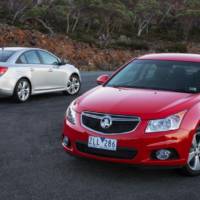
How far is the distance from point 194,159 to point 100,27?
5716 cm

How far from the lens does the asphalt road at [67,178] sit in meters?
6.12

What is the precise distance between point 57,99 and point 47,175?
799 centimetres

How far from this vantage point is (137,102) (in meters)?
6.94

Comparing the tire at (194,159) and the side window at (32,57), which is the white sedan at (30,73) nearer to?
the side window at (32,57)

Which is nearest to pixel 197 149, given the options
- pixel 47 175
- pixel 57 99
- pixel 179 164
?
pixel 179 164

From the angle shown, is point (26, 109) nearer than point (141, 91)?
No

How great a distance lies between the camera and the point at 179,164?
6660 mm

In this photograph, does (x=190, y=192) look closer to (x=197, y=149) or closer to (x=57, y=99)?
A: (x=197, y=149)

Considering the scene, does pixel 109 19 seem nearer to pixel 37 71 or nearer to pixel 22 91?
pixel 37 71

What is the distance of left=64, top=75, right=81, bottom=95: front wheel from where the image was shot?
16016 millimetres

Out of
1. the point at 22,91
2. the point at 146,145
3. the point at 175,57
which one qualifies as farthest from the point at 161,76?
the point at 22,91

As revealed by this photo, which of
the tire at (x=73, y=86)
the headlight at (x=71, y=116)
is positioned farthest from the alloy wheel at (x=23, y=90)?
the headlight at (x=71, y=116)

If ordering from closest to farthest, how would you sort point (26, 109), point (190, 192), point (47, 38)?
point (190, 192) → point (26, 109) → point (47, 38)

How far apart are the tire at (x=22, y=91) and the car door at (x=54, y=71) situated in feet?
3.36
